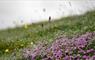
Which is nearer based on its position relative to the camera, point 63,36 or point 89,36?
point 89,36

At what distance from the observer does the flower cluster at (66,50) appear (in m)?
9.31

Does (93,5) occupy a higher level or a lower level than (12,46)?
higher

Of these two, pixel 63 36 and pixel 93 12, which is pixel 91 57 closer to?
pixel 63 36

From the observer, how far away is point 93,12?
52.5 ft

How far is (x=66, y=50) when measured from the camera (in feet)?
32.2

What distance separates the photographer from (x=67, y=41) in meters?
10.5

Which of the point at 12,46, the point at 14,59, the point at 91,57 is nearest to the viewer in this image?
the point at 91,57

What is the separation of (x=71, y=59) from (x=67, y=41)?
1.30 m

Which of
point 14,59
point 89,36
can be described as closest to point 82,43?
point 89,36

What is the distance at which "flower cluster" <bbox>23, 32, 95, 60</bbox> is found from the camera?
9.31 m

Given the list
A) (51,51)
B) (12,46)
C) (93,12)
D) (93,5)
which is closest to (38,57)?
(51,51)

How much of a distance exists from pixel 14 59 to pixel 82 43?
2.41 m

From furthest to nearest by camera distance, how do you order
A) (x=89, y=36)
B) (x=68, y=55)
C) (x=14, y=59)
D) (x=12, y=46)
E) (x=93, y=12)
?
(x=93, y=12) < (x=12, y=46) < (x=14, y=59) < (x=89, y=36) < (x=68, y=55)

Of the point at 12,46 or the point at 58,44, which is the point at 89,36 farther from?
the point at 12,46
